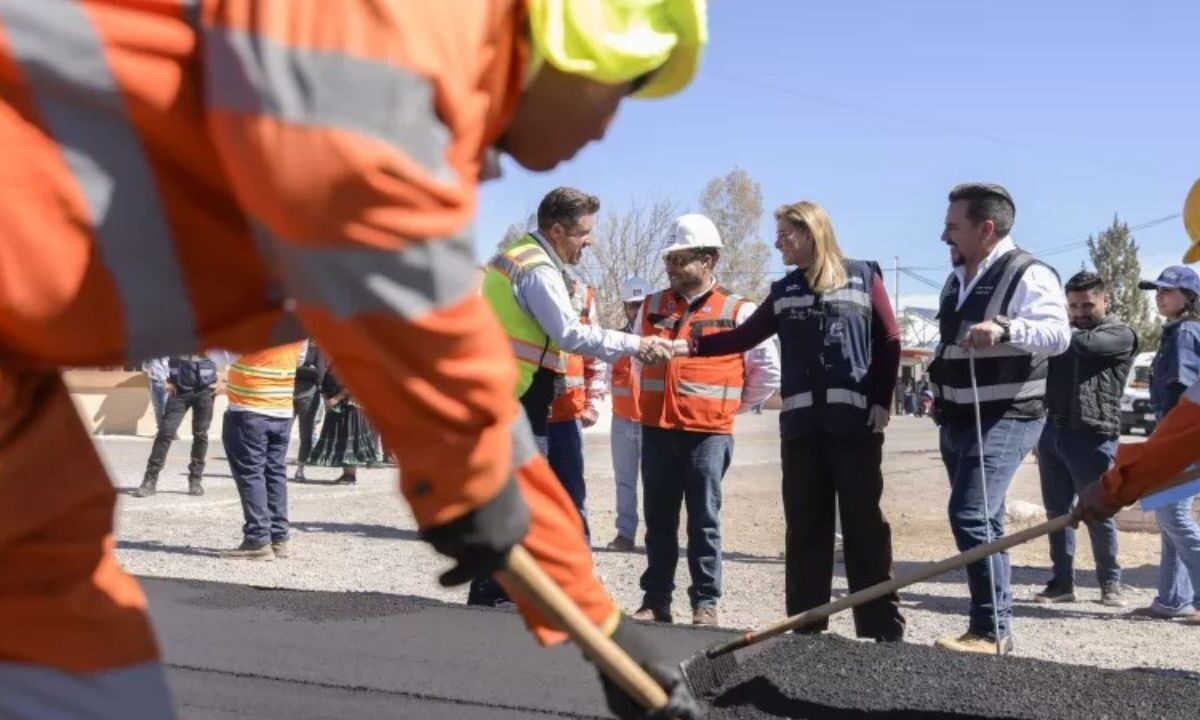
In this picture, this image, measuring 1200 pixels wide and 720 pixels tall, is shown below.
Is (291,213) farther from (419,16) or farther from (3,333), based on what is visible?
(3,333)

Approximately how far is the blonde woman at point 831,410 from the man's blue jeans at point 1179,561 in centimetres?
184

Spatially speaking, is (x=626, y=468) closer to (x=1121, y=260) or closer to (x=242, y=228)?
(x=242, y=228)

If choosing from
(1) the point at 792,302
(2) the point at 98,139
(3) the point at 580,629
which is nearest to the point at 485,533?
(3) the point at 580,629

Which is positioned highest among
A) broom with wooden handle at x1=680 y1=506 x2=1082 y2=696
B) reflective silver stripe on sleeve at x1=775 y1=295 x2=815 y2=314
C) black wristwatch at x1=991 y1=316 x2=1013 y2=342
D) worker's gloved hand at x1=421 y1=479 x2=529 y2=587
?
reflective silver stripe on sleeve at x1=775 y1=295 x2=815 y2=314

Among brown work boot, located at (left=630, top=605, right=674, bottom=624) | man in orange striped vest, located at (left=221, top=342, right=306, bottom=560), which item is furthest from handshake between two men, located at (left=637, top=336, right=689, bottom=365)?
man in orange striped vest, located at (left=221, top=342, right=306, bottom=560)

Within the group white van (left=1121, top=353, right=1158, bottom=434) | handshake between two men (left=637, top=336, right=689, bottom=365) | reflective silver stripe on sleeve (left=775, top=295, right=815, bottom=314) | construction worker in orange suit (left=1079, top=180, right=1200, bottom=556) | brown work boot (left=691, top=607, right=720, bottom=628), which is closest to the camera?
construction worker in orange suit (left=1079, top=180, right=1200, bottom=556)

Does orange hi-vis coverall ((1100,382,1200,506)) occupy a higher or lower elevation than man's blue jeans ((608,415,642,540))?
higher

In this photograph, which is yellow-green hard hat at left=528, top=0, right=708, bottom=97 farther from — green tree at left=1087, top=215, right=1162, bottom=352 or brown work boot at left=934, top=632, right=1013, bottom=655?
green tree at left=1087, top=215, right=1162, bottom=352

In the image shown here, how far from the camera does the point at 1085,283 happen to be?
6.97 m

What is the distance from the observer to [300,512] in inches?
412

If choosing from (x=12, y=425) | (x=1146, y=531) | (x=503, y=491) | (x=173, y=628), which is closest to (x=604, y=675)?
(x=503, y=491)

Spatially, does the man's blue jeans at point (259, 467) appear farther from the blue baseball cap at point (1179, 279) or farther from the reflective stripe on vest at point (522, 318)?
the blue baseball cap at point (1179, 279)

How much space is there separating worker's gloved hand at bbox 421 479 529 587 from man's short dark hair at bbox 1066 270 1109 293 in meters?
5.99

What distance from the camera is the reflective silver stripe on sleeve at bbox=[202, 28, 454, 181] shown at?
130cm
